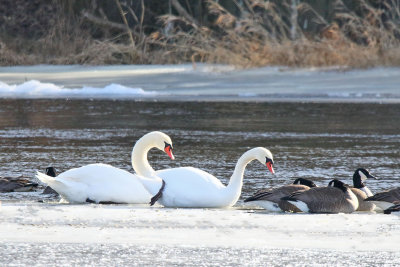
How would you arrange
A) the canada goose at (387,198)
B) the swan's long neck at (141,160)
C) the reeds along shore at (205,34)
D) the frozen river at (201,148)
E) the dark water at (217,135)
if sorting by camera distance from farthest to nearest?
1. the reeds along shore at (205,34)
2. the dark water at (217,135)
3. the swan's long neck at (141,160)
4. the canada goose at (387,198)
5. the frozen river at (201,148)

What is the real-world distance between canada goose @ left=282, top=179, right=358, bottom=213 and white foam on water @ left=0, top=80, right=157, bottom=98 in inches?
591

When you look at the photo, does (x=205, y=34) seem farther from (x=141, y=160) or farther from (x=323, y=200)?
(x=323, y=200)

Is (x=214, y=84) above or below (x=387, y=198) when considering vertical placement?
below

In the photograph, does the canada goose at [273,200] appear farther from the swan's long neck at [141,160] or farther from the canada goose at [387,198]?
the swan's long neck at [141,160]

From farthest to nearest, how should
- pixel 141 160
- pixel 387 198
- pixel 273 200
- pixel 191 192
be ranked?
pixel 141 160, pixel 191 192, pixel 387 198, pixel 273 200

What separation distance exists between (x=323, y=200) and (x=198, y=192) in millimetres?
1074

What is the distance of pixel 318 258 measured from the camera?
5.76 metres

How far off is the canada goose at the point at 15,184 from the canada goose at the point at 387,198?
3344 millimetres

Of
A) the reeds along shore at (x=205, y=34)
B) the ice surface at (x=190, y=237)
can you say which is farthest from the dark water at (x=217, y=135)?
the reeds along shore at (x=205, y=34)

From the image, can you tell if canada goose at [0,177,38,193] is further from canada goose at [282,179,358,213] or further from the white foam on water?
the white foam on water

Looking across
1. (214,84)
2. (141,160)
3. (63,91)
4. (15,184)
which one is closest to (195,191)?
(141,160)

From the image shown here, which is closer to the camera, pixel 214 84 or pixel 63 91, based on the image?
pixel 63 91

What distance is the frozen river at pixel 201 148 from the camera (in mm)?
5996

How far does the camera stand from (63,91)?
23203 millimetres
